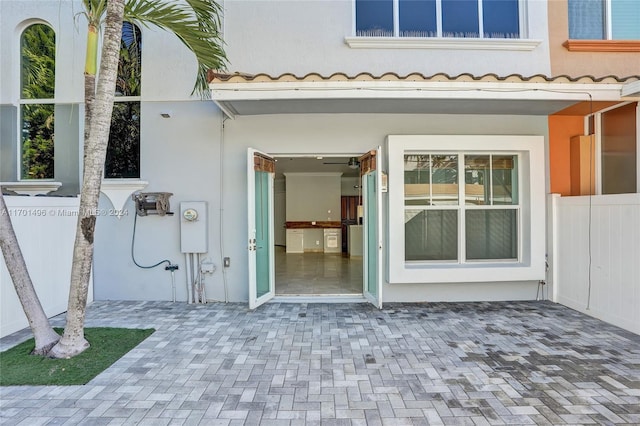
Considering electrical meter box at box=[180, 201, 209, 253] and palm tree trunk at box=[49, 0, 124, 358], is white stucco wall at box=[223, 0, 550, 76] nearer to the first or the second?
palm tree trunk at box=[49, 0, 124, 358]

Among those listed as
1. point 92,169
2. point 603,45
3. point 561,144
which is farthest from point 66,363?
point 603,45

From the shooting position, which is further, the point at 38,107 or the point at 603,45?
the point at 38,107

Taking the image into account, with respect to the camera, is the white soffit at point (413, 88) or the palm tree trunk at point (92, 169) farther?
the white soffit at point (413, 88)

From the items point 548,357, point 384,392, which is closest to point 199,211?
point 384,392

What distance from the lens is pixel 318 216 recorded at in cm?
1316

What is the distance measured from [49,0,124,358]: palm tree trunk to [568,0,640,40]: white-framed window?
718 centimetres

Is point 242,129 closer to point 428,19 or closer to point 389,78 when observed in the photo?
point 389,78

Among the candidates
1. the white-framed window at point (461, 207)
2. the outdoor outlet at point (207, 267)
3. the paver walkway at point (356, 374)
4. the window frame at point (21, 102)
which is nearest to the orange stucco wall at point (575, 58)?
the white-framed window at point (461, 207)

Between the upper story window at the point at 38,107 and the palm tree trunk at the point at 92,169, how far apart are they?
3.58m

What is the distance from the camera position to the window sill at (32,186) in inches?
240

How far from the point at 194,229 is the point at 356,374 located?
3.75m

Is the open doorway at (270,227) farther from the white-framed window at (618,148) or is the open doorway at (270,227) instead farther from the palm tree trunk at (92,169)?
the white-framed window at (618,148)

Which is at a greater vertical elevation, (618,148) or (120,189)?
(618,148)

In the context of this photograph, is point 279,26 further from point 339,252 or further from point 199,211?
point 339,252
